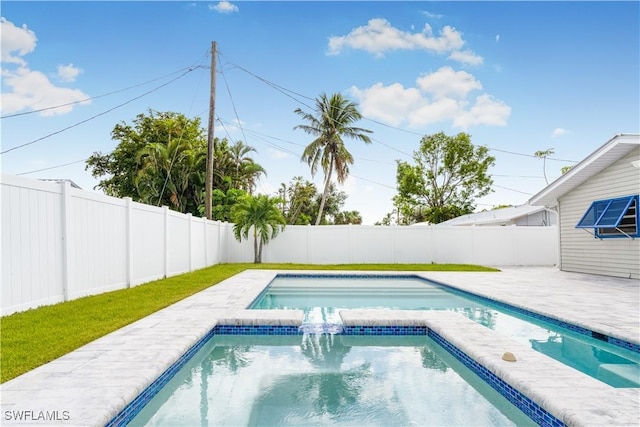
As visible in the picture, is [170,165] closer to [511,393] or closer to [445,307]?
[445,307]

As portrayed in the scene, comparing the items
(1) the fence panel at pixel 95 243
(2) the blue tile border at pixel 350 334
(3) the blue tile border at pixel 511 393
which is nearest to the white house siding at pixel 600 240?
(2) the blue tile border at pixel 350 334

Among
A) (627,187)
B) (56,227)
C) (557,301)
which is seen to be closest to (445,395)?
(557,301)

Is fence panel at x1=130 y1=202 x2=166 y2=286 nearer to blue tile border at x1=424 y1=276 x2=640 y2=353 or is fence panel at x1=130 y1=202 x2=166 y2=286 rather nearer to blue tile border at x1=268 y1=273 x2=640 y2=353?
blue tile border at x1=268 y1=273 x2=640 y2=353

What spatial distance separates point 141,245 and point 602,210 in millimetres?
12180

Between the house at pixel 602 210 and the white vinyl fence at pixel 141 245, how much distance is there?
13.5 ft

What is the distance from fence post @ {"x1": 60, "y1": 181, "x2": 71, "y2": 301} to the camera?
5.92 m

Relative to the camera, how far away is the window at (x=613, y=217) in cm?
980

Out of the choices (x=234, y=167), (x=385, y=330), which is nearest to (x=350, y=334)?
(x=385, y=330)

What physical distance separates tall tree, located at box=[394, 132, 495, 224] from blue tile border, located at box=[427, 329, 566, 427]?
2287cm

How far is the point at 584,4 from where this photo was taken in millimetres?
13352

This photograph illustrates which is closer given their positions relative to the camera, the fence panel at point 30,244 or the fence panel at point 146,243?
the fence panel at point 30,244

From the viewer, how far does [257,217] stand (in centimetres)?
1594

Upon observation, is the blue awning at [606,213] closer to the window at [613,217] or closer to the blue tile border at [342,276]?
the window at [613,217]

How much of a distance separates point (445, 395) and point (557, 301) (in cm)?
461
